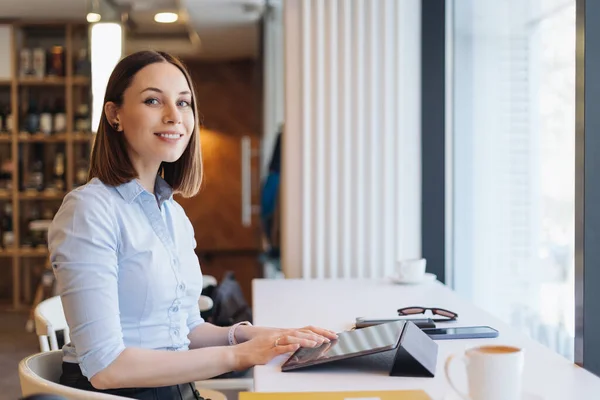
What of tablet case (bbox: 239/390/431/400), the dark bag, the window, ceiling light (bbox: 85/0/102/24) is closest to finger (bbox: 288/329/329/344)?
tablet case (bbox: 239/390/431/400)

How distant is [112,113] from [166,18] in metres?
5.59

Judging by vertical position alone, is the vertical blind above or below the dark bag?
above

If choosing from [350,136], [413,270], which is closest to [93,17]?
[350,136]

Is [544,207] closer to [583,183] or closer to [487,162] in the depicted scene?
[487,162]

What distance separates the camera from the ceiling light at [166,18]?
6.92m

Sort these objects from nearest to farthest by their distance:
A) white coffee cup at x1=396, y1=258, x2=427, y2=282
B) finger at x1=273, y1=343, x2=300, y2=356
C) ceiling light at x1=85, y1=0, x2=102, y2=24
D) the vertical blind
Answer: finger at x1=273, y1=343, x2=300, y2=356
white coffee cup at x1=396, y1=258, x2=427, y2=282
the vertical blind
ceiling light at x1=85, y1=0, x2=102, y2=24

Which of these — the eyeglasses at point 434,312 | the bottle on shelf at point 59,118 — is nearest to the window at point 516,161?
the eyeglasses at point 434,312

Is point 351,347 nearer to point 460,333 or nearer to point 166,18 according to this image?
point 460,333

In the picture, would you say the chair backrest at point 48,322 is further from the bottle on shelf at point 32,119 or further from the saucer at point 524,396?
the bottle on shelf at point 32,119

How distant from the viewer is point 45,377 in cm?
171

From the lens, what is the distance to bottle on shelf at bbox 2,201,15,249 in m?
7.60

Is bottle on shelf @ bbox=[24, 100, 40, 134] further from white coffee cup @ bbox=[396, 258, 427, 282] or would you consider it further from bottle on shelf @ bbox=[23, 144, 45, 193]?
white coffee cup @ bbox=[396, 258, 427, 282]

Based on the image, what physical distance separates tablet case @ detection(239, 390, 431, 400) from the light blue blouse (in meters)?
0.35

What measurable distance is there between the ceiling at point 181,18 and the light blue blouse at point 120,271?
13.1ft
